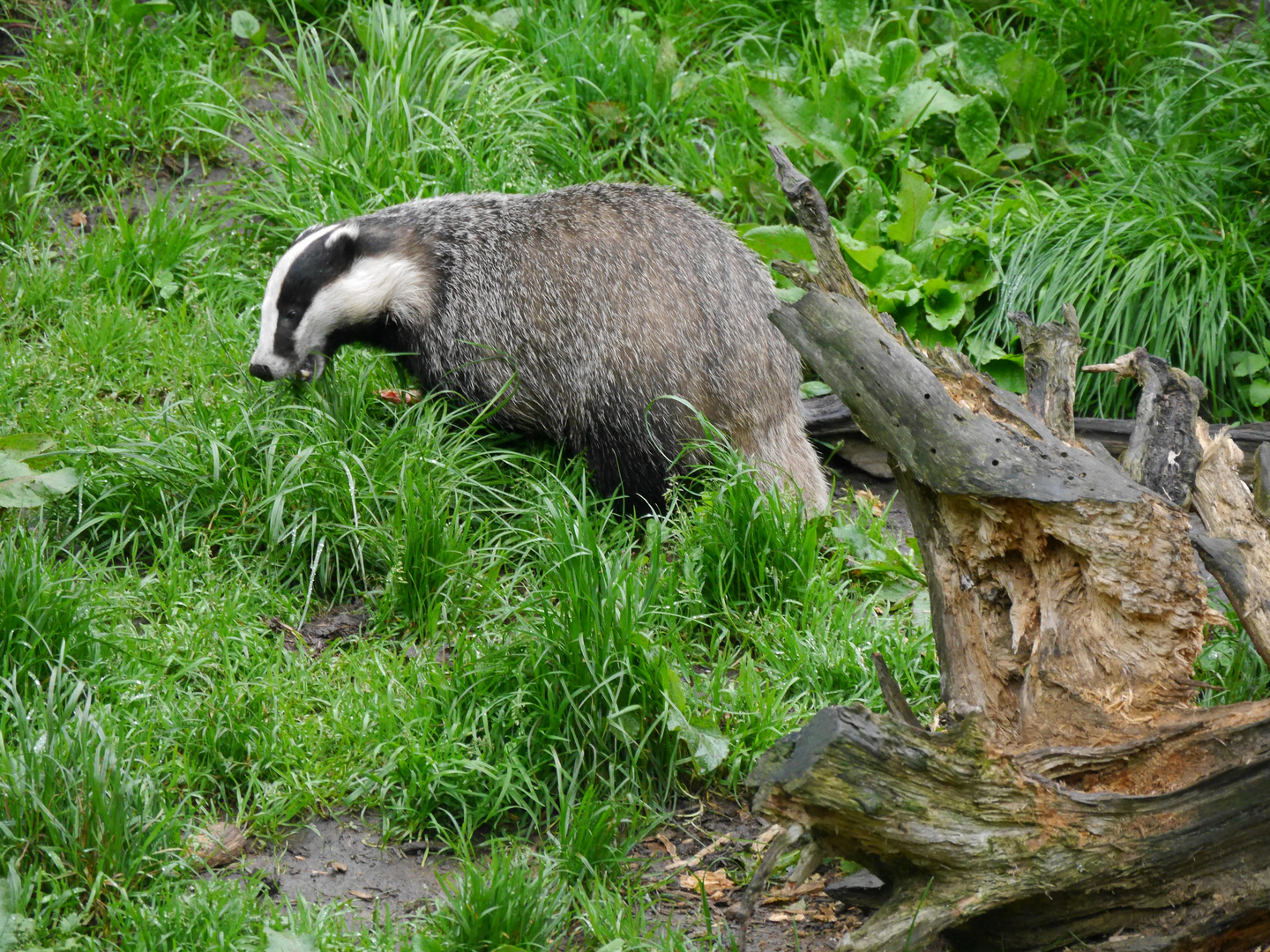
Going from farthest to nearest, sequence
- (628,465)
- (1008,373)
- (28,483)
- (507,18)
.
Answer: (507,18)
(1008,373)
(628,465)
(28,483)

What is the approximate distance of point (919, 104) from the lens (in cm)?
584

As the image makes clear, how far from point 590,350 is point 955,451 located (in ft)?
6.41

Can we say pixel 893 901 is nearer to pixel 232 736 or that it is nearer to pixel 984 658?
pixel 984 658

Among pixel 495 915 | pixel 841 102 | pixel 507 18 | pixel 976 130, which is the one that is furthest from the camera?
pixel 507 18

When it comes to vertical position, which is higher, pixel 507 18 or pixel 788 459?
pixel 507 18

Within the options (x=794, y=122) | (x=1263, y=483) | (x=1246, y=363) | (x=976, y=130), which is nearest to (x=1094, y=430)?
(x=1246, y=363)

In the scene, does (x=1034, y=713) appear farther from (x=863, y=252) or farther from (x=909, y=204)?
(x=909, y=204)

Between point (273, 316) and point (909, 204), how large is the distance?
2757mm

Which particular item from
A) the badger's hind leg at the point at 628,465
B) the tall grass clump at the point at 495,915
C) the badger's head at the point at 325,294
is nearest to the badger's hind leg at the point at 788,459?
the badger's hind leg at the point at 628,465

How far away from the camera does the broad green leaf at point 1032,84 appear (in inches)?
232

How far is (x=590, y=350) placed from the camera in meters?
4.48

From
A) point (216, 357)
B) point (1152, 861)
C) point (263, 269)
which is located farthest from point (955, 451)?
point (263, 269)

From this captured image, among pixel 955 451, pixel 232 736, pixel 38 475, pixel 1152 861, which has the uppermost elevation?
pixel 955 451

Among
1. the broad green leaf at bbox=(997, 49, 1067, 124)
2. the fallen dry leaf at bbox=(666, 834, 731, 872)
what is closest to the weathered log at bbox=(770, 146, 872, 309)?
the fallen dry leaf at bbox=(666, 834, 731, 872)
